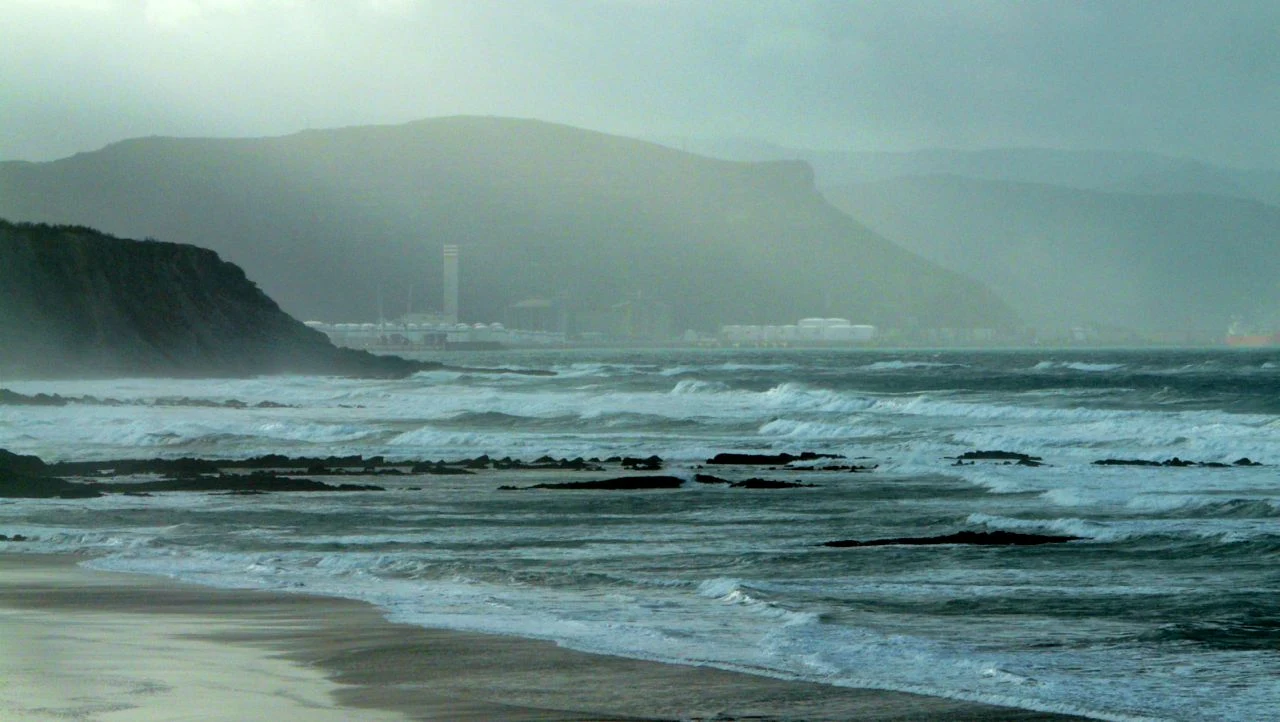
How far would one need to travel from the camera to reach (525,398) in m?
59.5

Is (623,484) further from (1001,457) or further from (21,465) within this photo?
(21,465)

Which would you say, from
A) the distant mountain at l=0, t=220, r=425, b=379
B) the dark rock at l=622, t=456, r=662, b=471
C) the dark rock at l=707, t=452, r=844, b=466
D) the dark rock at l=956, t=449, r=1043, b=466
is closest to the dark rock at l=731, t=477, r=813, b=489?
the dark rock at l=622, t=456, r=662, b=471

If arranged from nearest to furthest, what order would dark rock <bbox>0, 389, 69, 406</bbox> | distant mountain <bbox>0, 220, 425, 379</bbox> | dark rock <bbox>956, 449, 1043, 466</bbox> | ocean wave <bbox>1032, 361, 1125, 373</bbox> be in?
dark rock <bbox>956, 449, 1043, 466</bbox> < dark rock <bbox>0, 389, 69, 406</bbox> < distant mountain <bbox>0, 220, 425, 379</bbox> < ocean wave <bbox>1032, 361, 1125, 373</bbox>

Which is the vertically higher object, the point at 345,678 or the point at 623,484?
the point at 345,678

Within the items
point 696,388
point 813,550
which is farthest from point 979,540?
point 696,388

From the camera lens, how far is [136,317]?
8931 centimetres

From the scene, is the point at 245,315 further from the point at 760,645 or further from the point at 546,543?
the point at 760,645

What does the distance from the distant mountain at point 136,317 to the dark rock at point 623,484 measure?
62.6 m

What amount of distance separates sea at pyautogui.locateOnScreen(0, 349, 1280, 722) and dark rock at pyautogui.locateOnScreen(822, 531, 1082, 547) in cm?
33

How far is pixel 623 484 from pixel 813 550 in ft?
31.5

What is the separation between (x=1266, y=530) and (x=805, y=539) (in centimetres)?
531

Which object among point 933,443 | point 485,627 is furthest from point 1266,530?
point 933,443

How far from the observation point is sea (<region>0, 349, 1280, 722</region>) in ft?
35.6

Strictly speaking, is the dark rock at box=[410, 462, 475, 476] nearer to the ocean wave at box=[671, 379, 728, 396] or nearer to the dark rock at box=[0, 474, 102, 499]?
the dark rock at box=[0, 474, 102, 499]
